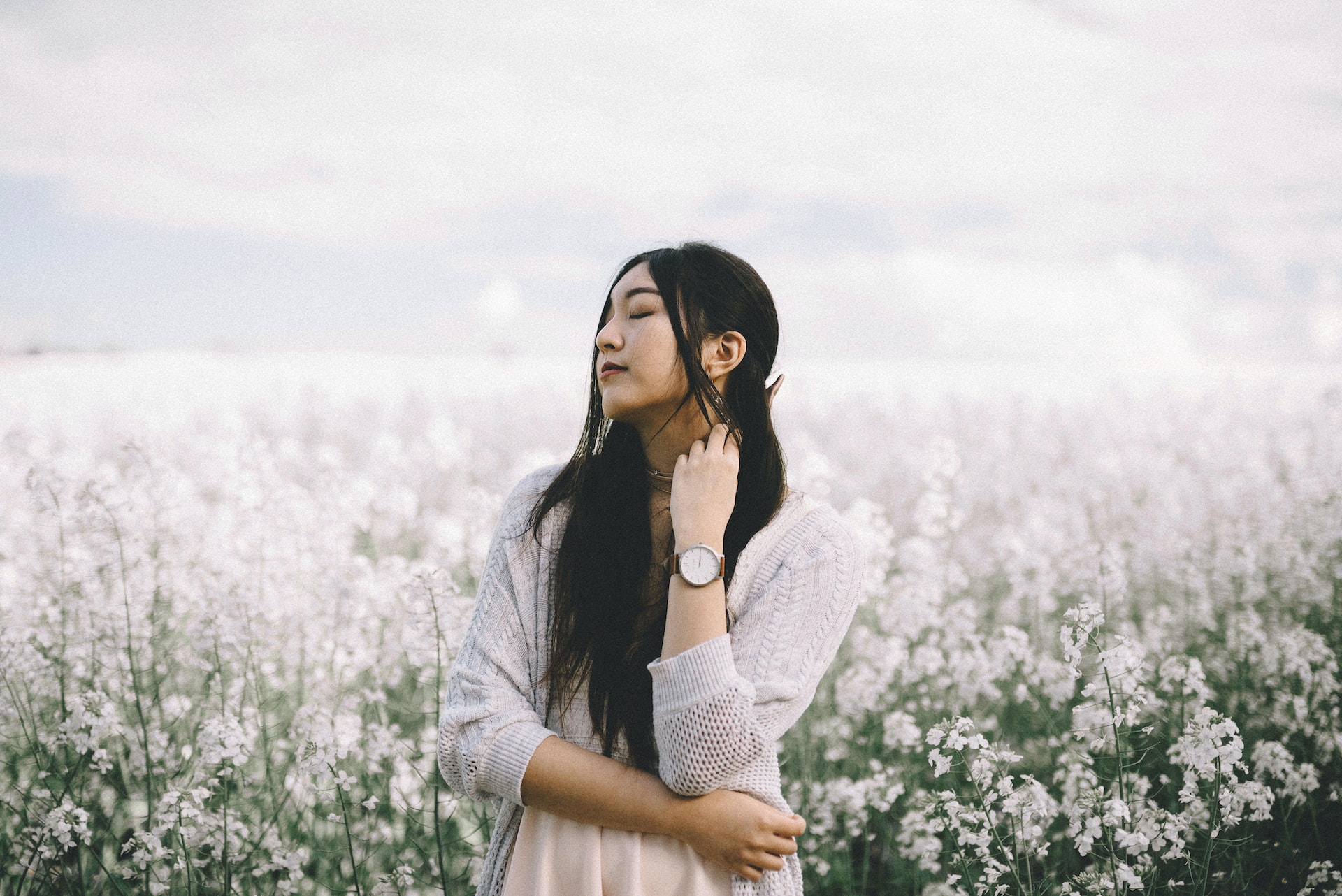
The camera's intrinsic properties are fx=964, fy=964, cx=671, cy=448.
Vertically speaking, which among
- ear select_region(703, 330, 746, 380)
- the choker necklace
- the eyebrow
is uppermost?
the eyebrow

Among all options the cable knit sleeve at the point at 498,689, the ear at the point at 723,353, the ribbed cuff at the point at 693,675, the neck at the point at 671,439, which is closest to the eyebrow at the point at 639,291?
the ear at the point at 723,353

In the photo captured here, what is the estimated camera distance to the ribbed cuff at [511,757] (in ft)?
5.88

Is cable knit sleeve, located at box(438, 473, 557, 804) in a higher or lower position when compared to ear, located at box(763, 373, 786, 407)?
lower

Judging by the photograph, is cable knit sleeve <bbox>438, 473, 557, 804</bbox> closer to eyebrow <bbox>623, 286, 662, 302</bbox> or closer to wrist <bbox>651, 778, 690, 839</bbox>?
wrist <bbox>651, 778, 690, 839</bbox>

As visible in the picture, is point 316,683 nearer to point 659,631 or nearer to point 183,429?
point 659,631

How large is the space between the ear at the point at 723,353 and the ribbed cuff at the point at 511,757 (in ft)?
2.63

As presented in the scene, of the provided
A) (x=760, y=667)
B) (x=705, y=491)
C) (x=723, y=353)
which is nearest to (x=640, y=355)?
(x=723, y=353)

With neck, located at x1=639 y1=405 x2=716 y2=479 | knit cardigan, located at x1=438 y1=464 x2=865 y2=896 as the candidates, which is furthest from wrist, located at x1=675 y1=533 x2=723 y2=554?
neck, located at x1=639 y1=405 x2=716 y2=479

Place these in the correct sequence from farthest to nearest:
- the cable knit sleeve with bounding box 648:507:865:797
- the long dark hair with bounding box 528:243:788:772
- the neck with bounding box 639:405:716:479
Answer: the neck with bounding box 639:405:716:479
the long dark hair with bounding box 528:243:788:772
the cable knit sleeve with bounding box 648:507:865:797

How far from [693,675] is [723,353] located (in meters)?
0.69

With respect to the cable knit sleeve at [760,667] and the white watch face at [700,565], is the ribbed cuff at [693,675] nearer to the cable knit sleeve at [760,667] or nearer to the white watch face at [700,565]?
the cable knit sleeve at [760,667]

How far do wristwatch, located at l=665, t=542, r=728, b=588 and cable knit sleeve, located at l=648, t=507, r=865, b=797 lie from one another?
0.11m

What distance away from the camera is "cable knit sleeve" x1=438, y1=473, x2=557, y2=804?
1.82m

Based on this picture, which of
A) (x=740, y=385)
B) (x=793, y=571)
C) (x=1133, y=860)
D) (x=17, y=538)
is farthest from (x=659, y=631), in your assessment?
(x=17, y=538)
